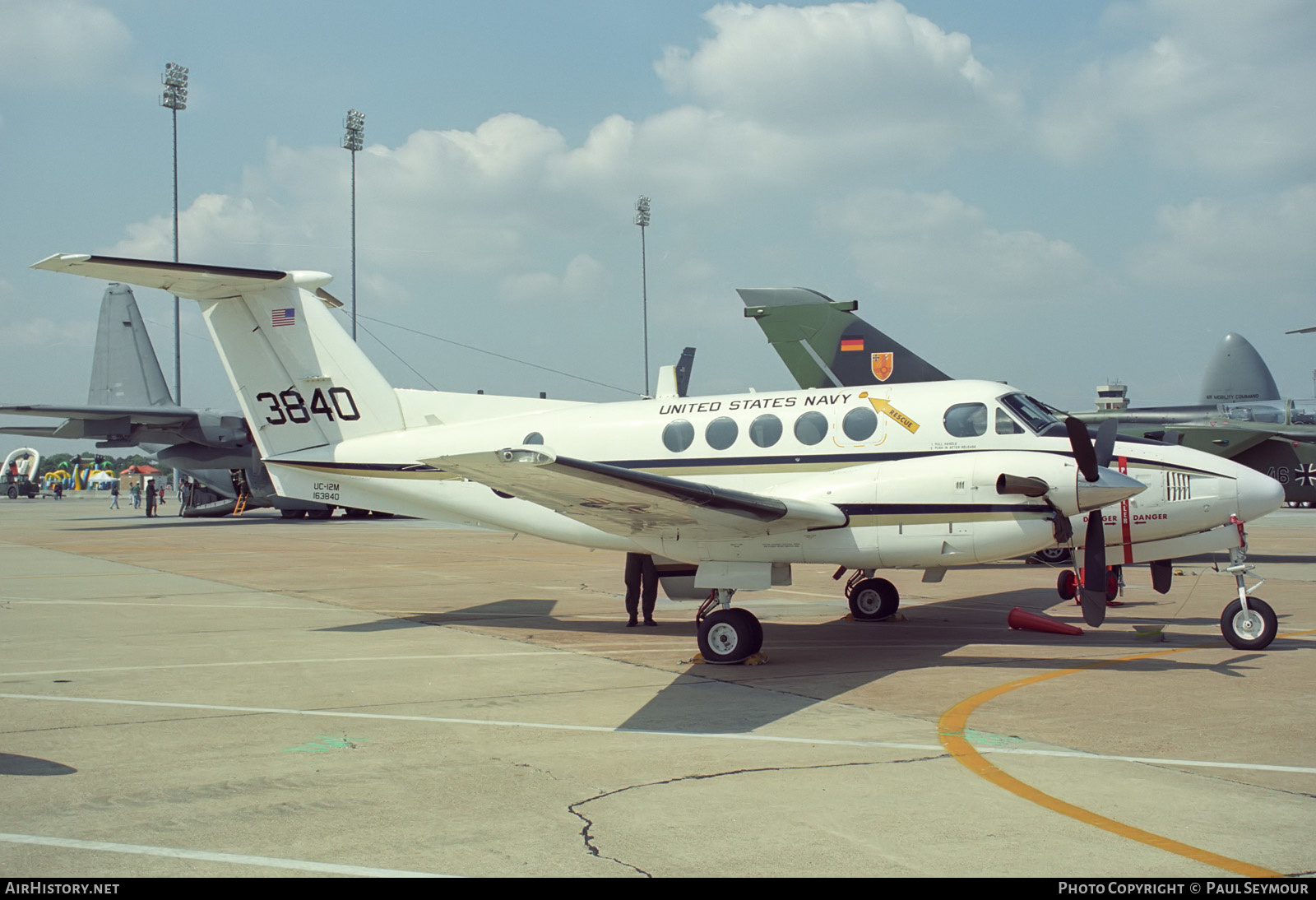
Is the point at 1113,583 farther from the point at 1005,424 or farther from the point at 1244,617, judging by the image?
the point at 1005,424

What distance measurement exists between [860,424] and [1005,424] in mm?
1528

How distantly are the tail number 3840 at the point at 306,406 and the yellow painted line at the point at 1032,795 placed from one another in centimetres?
889

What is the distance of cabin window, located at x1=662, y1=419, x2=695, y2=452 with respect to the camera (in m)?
11.5

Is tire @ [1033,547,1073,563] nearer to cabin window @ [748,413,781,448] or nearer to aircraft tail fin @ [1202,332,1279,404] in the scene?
cabin window @ [748,413,781,448]

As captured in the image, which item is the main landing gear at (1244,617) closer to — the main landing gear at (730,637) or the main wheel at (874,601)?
the main wheel at (874,601)

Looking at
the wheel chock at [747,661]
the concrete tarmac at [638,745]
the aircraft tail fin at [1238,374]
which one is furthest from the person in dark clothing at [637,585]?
the aircraft tail fin at [1238,374]

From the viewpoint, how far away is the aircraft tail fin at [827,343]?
1731 centimetres

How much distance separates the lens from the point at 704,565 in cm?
1015

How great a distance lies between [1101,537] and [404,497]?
8334 millimetres

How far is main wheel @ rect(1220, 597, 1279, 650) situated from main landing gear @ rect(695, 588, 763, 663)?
4.84 m

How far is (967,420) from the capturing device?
10.4m

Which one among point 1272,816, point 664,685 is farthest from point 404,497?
point 1272,816

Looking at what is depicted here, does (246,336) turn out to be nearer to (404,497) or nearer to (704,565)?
(404,497)

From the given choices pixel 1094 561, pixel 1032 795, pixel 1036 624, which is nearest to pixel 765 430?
pixel 1094 561
